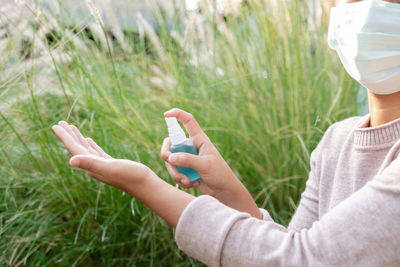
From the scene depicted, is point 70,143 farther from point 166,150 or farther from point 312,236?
point 312,236

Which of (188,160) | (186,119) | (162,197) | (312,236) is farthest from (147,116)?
(312,236)

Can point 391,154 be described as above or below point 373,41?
below

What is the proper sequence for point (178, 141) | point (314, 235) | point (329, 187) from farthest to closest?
point (329, 187) → point (178, 141) → point (314, 235)

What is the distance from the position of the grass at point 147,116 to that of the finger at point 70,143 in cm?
59

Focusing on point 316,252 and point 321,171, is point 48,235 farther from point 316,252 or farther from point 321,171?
point 316,252

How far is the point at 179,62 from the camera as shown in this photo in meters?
2.19

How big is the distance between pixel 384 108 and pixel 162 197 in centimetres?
55

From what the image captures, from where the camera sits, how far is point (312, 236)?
0.79 meters

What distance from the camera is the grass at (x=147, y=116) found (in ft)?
5.31

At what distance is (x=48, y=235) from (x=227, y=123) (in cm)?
81

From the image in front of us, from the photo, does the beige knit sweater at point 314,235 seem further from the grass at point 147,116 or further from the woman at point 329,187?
the grass at point 147,116

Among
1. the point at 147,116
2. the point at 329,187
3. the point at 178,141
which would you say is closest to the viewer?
the point at 178,141

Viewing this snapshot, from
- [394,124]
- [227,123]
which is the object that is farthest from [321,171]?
[227,123]

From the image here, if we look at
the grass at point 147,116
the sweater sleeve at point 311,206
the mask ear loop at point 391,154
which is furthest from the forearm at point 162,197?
the grass at point 147,116
